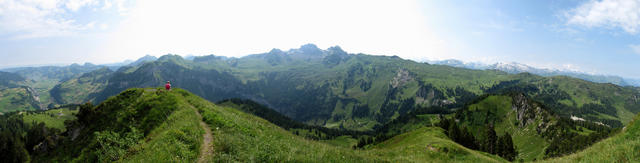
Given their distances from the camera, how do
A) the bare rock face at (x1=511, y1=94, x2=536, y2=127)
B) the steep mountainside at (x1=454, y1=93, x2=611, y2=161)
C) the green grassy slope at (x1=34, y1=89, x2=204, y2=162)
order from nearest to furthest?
the green grassy slope at (x1=34, y1=89, x2=204, y2=162) < the steep mountainside at (x1=454, y1=93, x2=611, y2=161) < the bare rock face at (x1=511, y1=94, x2=536, y2=127)

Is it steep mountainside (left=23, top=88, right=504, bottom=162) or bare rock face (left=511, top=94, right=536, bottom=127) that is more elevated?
steep mountainside (left=23, top=88, right=504, bottom=162)

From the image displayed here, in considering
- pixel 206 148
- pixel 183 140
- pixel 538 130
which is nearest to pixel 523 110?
pixel 538 130

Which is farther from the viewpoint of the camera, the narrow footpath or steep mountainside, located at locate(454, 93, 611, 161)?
steep mountainside, located at locate(454, 93, 611, 161)

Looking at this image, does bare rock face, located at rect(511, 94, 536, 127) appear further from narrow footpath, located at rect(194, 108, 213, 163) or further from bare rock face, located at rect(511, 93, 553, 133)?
narrow footpath, located at rect(194, 108, 213, 163)

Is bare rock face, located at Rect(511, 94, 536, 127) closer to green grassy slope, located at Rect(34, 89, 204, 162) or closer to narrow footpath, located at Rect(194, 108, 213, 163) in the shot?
narrow footpath, located at Rect(194, 108, 213, 163)

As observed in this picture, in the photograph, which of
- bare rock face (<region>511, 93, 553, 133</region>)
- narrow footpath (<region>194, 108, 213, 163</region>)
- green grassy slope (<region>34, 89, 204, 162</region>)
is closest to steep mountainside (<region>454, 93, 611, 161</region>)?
bare rock face (<region>511, 93, 553, 133</region>)

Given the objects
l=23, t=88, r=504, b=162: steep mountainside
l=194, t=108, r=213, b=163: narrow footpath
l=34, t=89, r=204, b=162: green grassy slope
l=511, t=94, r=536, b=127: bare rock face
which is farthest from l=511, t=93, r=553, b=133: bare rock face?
l=34, t=89, r=204, b=162: green grassy slope

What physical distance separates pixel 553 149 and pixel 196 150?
496 feet

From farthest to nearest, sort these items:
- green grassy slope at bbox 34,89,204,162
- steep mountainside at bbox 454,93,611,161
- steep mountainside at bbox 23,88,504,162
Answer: steep mountainside at bbox 454,93,611,161
green grassy slope at bbox 34,89,204,162
steep mountainside at bbox 23,88,504,162

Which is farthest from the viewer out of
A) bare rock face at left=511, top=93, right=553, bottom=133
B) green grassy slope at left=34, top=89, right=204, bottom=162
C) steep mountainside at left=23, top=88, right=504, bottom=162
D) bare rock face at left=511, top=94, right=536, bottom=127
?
bare rock face at left=511, top=94, right=536, bottom=127

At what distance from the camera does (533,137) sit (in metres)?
142

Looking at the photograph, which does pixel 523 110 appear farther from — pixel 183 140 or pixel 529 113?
pixel 183 140

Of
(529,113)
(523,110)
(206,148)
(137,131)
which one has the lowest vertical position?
(529,113)

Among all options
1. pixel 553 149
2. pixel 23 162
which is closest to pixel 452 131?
pixel 553 149
